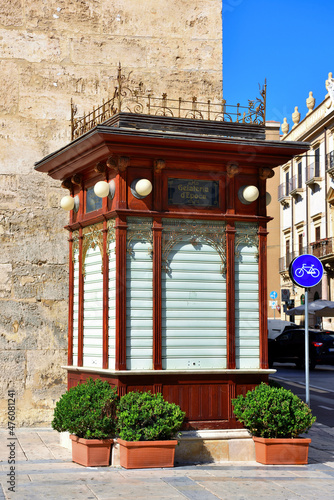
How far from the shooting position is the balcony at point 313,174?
1835 inches

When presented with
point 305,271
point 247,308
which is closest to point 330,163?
point 305,271

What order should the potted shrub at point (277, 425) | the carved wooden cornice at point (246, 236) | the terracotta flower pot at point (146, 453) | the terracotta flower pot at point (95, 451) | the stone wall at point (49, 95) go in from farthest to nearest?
the stone wall at point (49, 95) < the carved wooden cornice at point (246, 236) < the potted shrub at point (277, 425) < the terracotta flower pot at point (95, 451) < the terracotta flower pot at point (146, 453)

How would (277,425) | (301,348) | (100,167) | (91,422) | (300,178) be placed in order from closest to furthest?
(91,422) → (277,425) → (100,167) → (301,348) → (300,178)

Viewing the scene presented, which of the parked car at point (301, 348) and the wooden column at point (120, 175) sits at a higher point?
the wooden column at point (120, 175)

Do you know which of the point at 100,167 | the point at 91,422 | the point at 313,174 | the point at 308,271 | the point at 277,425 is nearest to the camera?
the point at 91,422

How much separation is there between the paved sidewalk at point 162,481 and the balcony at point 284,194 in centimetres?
4496

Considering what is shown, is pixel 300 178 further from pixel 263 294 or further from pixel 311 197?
pixel 263 294

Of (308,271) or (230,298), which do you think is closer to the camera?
(230,298)

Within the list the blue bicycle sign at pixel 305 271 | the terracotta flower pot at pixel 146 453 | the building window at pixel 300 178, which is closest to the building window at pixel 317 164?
the building window at pixel 300 178

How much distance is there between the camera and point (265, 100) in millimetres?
10305

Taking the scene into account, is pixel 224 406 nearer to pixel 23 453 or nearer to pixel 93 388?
pixel 93 388

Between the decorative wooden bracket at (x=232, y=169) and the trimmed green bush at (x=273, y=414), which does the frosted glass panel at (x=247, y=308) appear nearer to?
the trimmed green bush at (x=273, y=414)

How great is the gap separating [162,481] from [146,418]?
0.89 metres

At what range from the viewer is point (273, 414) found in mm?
9156
